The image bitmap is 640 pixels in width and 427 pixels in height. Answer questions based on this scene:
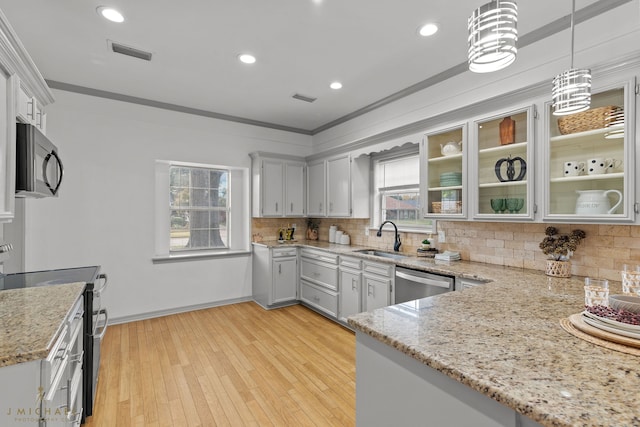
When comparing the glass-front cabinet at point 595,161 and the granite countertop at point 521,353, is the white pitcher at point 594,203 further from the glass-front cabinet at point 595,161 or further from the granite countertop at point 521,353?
the granite countertop at point 521,353

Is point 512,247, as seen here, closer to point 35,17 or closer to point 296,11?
point 296,11

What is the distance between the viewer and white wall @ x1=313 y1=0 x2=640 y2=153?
215cm

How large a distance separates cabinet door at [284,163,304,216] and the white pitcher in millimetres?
3587

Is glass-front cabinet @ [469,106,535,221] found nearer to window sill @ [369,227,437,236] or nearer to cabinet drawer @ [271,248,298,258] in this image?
window sill @ [369,227,437,236]

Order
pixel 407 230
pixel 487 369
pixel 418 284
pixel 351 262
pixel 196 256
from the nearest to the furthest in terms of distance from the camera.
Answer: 1. pixel 487 369
2. pixel 418 284
3. pixel 351 262
4. pixel 407 230
5. pixel 196 256

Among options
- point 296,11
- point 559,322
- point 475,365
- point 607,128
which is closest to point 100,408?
point 475,365

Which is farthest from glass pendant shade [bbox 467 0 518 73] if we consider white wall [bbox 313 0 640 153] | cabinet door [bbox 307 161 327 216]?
cabinet door [bbox 307 161 327 216]

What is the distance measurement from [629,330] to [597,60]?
2168 mm

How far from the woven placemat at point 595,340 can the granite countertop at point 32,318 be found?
200 centimetres

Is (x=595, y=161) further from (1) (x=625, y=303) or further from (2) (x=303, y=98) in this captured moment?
(2) (x=303, y=98)

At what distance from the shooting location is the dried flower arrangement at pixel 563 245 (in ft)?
7.51

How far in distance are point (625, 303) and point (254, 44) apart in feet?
9.84

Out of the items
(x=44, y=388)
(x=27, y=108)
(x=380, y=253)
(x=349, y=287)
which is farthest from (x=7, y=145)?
(x=380, y=253)

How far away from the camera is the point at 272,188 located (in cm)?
478
